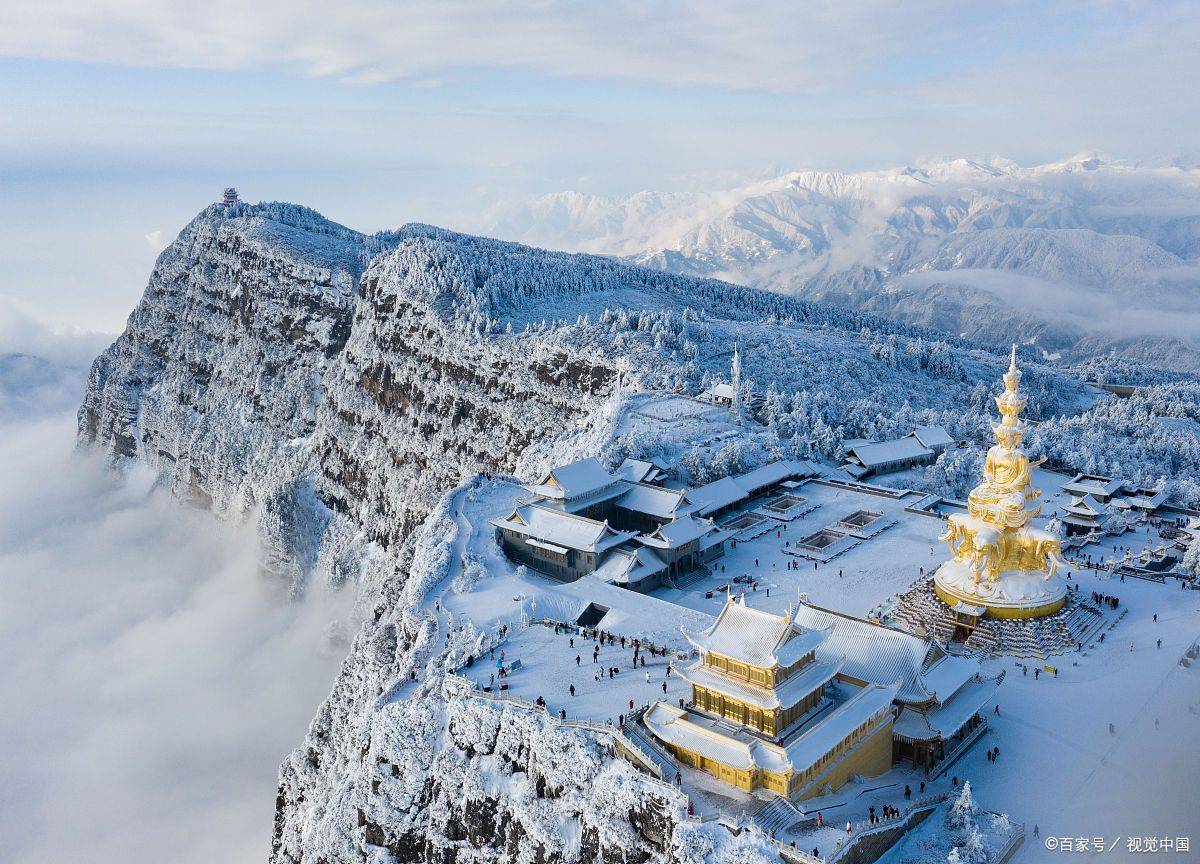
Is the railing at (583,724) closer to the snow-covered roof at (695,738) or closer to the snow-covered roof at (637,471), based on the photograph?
the snow-covered roof at (695,738)

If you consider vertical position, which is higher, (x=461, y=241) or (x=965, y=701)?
(x=461, y=241)

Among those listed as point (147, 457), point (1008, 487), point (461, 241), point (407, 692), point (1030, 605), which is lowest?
point (147, 457)

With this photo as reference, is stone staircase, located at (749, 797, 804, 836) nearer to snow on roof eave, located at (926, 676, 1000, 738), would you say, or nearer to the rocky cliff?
the rocky cliff

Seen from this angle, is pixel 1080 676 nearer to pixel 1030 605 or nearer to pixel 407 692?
pixel 1030 605

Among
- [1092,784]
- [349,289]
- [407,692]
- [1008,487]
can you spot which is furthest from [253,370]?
[1092,784]

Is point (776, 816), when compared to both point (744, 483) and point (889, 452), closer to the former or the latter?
point (744, 483)

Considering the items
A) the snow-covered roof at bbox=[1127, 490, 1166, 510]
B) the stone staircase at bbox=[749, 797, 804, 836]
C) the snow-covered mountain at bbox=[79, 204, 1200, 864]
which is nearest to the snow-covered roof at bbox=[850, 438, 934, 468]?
the snow-covered mountain at bbox=[79, 204, 1200, 864]
